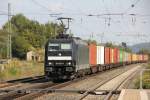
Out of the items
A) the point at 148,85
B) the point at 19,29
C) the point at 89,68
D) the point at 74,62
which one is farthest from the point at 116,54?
the point at 19,29

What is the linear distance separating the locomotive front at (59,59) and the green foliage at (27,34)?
6276 cm

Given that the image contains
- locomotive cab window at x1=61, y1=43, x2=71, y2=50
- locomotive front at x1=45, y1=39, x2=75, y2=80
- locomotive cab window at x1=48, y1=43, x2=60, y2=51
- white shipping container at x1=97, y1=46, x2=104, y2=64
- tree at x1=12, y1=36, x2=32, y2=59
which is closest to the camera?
locomotive front at x1=45, y1=39, x2=75, y2=80

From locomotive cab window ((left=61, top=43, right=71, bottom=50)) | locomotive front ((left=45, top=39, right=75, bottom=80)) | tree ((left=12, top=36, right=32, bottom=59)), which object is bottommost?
locomotive front ((left=45, top=39, right=75, bottom=80))

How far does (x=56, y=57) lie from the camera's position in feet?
97.8

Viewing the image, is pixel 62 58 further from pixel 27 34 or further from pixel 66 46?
pixel 27 34

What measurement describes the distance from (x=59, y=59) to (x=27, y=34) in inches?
3457

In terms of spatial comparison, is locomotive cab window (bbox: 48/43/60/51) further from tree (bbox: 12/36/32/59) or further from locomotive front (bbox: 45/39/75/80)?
tree (bbox: 12/36/32/59)

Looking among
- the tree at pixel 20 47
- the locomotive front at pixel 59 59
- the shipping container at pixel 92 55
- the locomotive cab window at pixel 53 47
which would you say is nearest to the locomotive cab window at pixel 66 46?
the locomotive front at pixel 59 59

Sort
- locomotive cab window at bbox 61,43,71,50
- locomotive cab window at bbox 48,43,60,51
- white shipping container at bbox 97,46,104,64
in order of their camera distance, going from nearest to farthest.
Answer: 1. locomotive cab window at bbox 48,43,60,51
2. locomotive cab window at bbox 61,43,71,50
3. white shipping container at bbox 97,46,104,64

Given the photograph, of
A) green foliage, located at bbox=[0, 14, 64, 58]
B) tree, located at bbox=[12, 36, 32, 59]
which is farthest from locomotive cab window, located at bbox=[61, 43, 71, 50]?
tree, located at bbox=[12, 36, 32, 59]

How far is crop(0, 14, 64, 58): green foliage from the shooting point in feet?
354

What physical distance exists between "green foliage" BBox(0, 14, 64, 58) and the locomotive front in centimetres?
6276

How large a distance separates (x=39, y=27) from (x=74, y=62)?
9620 centimetres

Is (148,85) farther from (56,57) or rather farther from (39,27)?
(39,27)
